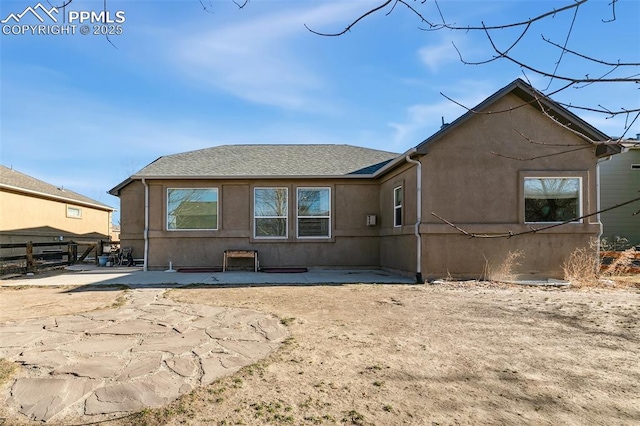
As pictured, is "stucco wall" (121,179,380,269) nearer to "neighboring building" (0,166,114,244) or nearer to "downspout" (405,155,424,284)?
"downspout" (405,155,424,284)

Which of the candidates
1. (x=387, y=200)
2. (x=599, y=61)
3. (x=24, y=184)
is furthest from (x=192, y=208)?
(x=599, y=61)

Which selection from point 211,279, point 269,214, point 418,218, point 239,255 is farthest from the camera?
point 269,214

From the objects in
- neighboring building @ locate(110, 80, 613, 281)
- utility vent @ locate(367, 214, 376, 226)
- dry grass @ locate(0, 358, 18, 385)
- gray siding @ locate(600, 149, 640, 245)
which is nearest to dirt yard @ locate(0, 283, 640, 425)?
dry grass @ locate(0, 358, 18, 385)

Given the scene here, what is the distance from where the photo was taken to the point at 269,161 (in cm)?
1434

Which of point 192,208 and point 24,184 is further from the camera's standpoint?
point 24,184

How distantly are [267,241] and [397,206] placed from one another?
14.0ft

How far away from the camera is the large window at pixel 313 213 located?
13.2 meters

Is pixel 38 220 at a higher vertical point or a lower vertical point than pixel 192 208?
lower

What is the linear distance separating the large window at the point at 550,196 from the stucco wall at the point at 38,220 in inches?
708

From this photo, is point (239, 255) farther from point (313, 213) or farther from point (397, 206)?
point (397, 206)

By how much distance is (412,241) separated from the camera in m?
10.5

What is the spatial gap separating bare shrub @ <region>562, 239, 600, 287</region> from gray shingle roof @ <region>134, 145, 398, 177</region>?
20.2ft

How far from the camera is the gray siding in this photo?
51.7 feet

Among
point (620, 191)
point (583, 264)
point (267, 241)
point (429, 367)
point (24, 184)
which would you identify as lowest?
point (429, 367)
